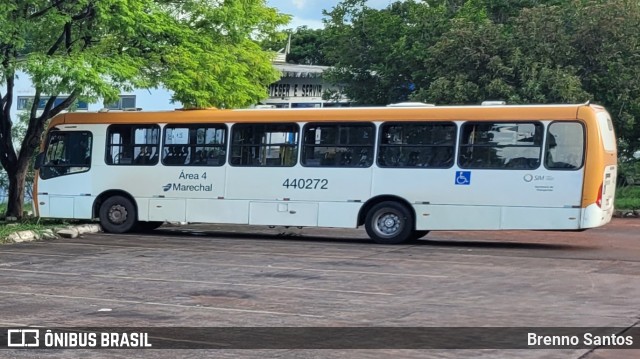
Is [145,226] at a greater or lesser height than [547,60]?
lesser

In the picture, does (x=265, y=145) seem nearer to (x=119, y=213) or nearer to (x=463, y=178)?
(x=119, y=213)

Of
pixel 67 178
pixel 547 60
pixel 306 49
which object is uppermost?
pixel 306 49

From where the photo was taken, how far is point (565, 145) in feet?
56.1

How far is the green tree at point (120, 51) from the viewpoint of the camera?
19172mm

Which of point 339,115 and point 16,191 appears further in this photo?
point 16,191

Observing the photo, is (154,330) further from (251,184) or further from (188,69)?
(188,69)

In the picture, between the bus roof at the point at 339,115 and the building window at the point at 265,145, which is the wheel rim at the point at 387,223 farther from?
the building window at the point at 265,145

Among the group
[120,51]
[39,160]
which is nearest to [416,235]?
[120,51]

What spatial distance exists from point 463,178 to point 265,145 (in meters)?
4.68

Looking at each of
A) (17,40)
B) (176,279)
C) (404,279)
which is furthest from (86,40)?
(404,279)

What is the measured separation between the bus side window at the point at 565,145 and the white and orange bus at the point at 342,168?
0.06 ft

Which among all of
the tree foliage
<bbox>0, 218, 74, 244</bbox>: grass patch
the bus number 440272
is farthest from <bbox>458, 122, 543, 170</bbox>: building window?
the tree foliage

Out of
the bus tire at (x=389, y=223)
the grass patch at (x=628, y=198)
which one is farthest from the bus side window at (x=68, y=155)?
the grass patch at (x=628, y=198)

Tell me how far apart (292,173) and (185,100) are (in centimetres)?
451
